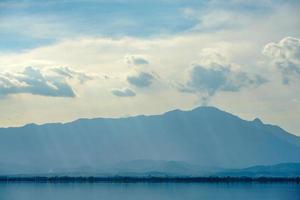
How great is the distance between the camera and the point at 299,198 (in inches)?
6038

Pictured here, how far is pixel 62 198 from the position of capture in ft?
522

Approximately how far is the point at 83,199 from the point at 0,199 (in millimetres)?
17866

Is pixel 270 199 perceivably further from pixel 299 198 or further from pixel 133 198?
pixel 133 198

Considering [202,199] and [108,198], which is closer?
[202,199]

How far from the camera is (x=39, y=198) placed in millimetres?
160875

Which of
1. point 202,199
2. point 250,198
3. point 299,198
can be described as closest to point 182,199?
point 202,199

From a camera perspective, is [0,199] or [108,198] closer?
[0,199]

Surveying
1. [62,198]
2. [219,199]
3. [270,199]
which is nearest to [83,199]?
[62,198]

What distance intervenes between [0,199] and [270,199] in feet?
191

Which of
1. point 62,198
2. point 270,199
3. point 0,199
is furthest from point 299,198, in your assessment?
point 0,199

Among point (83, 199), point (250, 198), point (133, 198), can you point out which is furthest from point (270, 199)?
point (83, 199)

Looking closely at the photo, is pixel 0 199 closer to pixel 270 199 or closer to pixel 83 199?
pixel 83 199

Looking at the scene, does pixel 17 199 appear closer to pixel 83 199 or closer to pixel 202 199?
pixel 83 199

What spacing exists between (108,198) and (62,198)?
34.9 feet
